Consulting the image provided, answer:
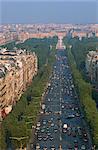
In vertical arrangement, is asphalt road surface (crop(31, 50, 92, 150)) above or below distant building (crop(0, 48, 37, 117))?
below

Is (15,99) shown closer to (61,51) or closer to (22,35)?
→ (61,51)

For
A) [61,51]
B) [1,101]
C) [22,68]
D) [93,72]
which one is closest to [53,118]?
[1,101]

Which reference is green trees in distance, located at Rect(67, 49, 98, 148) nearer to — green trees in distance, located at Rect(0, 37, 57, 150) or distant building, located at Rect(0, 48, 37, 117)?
green trees in distance, located at Rect(0, 37, 57, 150)

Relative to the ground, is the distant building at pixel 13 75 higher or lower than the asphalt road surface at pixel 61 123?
higher

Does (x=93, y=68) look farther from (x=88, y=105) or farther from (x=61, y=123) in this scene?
(x=61, y=123)

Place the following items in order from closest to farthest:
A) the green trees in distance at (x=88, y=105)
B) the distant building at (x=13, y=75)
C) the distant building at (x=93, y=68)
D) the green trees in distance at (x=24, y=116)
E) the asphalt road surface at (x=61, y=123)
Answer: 1. the green trees in distance at (x=24, y=116)
2. the asphalt road surface at (x=61, y=123)
3. the green trees in distance at (x=88, y=105)
4. the distant building at (x=13, y=75)
5. the distant building at (x=93, y=68)

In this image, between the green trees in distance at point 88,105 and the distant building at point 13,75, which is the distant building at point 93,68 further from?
the distant building at point 13,75

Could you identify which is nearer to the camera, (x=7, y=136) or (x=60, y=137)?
(x=7, y=136)
